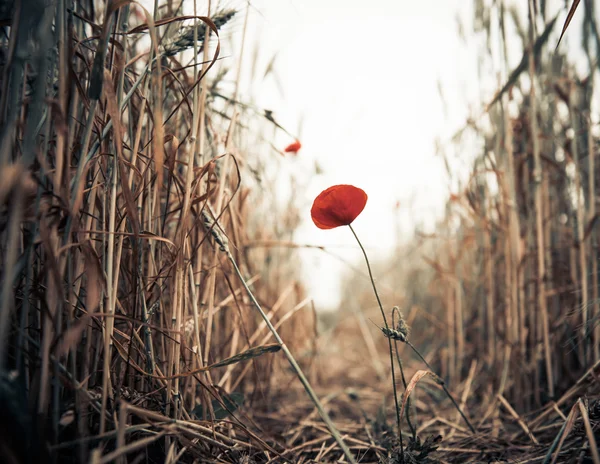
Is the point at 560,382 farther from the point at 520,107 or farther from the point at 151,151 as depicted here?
the point at 151,151

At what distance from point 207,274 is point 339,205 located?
0.38 metres

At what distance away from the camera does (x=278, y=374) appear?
1.33 m

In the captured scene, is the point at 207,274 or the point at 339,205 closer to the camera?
the point at 339,205

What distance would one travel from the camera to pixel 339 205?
568 millimetres

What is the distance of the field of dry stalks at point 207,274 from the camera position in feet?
1.51

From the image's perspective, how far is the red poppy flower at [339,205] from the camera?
56cm

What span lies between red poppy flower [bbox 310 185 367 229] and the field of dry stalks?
5.8 inches

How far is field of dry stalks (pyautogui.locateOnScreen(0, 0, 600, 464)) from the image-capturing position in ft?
1.51

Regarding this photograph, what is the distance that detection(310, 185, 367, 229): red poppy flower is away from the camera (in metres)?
0.56

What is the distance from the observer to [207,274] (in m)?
0.82

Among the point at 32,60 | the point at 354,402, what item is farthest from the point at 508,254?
the point at 32,60

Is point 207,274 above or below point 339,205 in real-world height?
below

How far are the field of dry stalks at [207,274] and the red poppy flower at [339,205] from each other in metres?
0.15

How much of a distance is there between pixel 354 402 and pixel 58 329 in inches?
41.6
